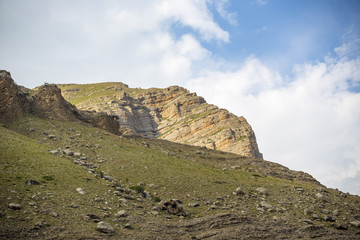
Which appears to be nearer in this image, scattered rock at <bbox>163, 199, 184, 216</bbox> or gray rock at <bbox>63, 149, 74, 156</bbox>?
scattered rock at <bbox>163, 199, 184, 216</bbox>

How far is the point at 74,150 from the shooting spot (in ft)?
120

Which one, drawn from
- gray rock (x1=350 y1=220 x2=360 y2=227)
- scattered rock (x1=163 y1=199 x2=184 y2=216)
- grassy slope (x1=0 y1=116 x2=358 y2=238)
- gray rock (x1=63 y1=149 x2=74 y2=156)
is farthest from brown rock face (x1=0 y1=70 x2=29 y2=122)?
gray rock (x1=350 y1=220 x2=360 y2=227)

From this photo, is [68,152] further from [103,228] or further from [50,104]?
[50,104]

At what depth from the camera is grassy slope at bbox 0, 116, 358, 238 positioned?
16984mm

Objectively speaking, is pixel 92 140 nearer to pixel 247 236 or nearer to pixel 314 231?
pixel 247 236

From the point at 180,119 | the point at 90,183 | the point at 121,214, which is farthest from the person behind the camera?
the point at 180,119

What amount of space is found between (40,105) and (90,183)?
34.1 meters

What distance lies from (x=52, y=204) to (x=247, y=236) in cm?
1543

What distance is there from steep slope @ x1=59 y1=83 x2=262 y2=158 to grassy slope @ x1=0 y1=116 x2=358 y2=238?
7283cm

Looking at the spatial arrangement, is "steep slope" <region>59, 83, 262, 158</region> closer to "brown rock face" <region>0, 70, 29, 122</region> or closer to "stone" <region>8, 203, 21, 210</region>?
"brown rock face" <region>0, 70, 29, 122</region>

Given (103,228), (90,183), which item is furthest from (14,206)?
(90,183)

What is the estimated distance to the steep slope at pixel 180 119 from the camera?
11662 cm

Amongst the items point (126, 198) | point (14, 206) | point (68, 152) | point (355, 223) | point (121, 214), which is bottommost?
point (14, 206)

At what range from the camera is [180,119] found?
495 ft
